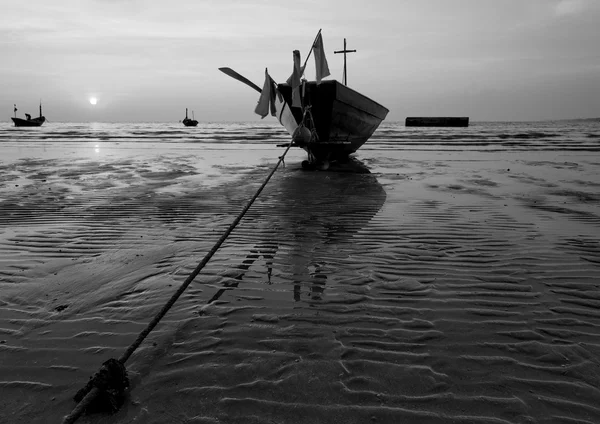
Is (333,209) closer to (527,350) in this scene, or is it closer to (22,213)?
(527,350)

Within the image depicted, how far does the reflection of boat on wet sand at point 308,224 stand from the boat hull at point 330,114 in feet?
7.34

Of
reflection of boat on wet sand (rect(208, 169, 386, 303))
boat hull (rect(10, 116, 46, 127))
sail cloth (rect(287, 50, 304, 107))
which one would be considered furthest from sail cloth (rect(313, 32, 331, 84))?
boat hull (rect(10, 116, 46, 127))

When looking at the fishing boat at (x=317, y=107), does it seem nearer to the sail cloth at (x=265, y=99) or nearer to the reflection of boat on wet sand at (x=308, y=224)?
the sail cloth at (x=265, y=99)

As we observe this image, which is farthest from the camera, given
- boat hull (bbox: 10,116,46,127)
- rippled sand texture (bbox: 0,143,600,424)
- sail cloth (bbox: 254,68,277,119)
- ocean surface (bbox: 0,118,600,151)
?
boat hull (bbox: 10,116,46,127)

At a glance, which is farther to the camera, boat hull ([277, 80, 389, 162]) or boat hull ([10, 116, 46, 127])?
boat hull ([10, 116, 46, 127])

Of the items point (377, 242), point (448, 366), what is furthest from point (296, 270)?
point (448, 366)

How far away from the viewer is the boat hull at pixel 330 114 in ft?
40.0

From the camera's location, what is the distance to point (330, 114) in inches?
492

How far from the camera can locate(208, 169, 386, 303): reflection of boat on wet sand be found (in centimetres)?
429

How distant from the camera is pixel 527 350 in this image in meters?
2.80

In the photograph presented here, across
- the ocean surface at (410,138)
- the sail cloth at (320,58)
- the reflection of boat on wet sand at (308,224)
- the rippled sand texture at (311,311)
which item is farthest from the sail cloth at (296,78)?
the ocean surface at (410,138)

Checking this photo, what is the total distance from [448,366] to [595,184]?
9.77 meters

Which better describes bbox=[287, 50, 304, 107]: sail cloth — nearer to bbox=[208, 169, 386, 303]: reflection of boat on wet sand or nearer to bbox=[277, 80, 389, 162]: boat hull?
bbox=[277, 80, 389, 162]: boat hull

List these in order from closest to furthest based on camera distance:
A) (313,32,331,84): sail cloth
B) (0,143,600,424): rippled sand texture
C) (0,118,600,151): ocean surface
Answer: (0,143,600,424): rippled sand texture, (313,32,331,84): sail cloth, (0,118,600,151): ocean surface
